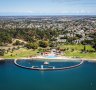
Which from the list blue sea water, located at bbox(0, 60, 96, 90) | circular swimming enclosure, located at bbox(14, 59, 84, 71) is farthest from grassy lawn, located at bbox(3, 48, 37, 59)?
blue sea water, located at bbox(0, 60, 96, 90)

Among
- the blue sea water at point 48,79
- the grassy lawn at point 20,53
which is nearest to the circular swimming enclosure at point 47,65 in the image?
the blue sea water at point 48,79

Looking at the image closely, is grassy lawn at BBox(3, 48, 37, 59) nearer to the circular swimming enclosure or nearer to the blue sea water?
the circular swimming enclosure

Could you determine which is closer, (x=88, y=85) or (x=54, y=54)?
(x=88, y=85)

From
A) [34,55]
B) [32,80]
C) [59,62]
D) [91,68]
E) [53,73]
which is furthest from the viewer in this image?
[34,55]

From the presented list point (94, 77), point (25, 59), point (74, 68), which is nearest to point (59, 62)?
point (74, 68)

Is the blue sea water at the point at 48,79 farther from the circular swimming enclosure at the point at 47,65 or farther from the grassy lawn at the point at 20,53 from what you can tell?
the grassy lawn at the point at 20,53

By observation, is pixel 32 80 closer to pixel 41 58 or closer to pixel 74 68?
pixel 74 68

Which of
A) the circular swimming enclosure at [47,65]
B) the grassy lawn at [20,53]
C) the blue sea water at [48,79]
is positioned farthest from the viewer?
the grassy lawn at [20,53]

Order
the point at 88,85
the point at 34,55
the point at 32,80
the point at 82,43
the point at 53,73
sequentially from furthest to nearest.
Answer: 1. the point at 82,43
2. the point at 34,55
3. the point at 53,73
4. the point at 32,80
5. the point at 88,85
